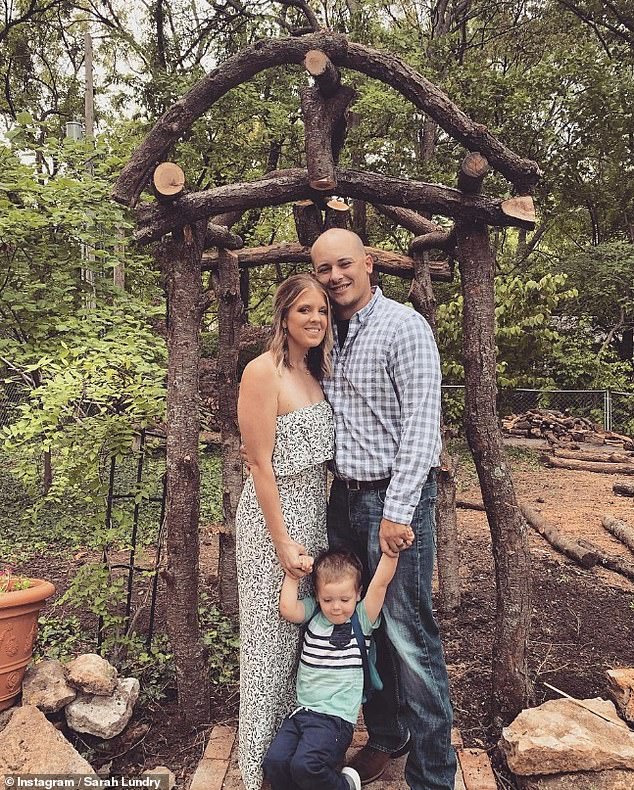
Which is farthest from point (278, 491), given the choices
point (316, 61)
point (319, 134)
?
point (316, 61)

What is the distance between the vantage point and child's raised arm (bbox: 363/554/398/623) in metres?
2.28

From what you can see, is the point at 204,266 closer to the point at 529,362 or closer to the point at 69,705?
the point at 69,705

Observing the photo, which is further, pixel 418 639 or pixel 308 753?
pixel 418 639

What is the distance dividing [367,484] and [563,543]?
3.90m

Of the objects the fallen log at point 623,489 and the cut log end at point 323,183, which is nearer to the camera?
the cut log end at point 323,183

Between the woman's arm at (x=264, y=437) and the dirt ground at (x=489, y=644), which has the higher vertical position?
the woman's arm at (x=264, y=437)

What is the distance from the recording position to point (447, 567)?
4.18 m

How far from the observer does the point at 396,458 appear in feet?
7.45

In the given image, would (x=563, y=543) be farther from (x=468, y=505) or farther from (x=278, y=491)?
(x=278, y=491)

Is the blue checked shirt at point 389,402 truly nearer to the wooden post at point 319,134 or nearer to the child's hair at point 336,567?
the child's hair at point 336,567

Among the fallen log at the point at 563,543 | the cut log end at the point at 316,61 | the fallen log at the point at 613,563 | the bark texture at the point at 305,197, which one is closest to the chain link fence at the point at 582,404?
the fallen log at the point at 563,543

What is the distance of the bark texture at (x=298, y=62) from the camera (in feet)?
9.07

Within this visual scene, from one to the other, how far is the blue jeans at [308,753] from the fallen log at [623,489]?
6.78 m

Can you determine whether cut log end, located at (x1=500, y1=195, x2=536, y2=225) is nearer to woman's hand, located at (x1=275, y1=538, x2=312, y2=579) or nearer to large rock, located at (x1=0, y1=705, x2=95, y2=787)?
woman's hand, located at (x1=275, y1=538, x2=312, y2=579)
